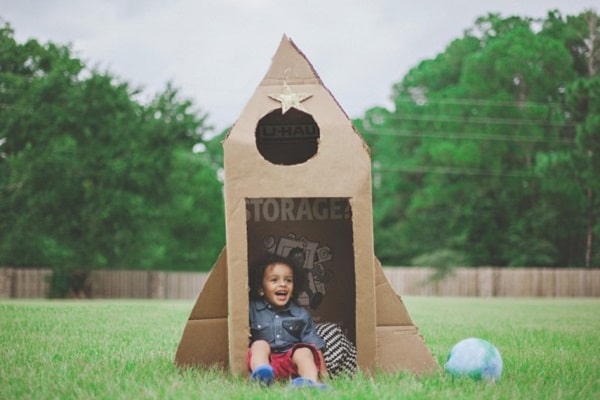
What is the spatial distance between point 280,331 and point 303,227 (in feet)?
4.13

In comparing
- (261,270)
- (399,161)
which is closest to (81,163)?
(399,161)

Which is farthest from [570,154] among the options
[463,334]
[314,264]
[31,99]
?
[314,264]

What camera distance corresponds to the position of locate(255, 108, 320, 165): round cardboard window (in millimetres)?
6305

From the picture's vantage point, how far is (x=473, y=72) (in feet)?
132

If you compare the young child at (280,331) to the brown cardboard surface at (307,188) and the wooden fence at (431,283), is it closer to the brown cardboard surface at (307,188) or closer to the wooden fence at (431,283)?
the brown cardboard surface at (307,188)

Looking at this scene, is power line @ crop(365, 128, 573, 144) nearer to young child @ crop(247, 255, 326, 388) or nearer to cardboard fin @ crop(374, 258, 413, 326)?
young child @ crop(247, 255, 326, 388)

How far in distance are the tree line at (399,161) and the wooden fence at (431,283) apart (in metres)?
0.72

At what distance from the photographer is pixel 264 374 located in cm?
475

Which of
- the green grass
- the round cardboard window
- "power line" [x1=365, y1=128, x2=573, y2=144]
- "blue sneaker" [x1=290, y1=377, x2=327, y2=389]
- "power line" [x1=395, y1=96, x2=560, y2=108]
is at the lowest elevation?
the green grass

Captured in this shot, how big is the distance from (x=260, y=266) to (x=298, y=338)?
647 mm

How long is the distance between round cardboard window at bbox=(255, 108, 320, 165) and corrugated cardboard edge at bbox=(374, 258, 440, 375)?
1336 mm

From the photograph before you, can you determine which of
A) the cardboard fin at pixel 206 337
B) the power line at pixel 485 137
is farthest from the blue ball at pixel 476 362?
the power line at pixel 485 137

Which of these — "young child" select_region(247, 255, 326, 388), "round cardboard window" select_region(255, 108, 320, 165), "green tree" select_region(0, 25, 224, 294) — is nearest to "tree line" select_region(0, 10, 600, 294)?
"green tree" select_region(0, 25, 224, 294)

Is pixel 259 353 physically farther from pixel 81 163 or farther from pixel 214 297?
pixel 81 163
